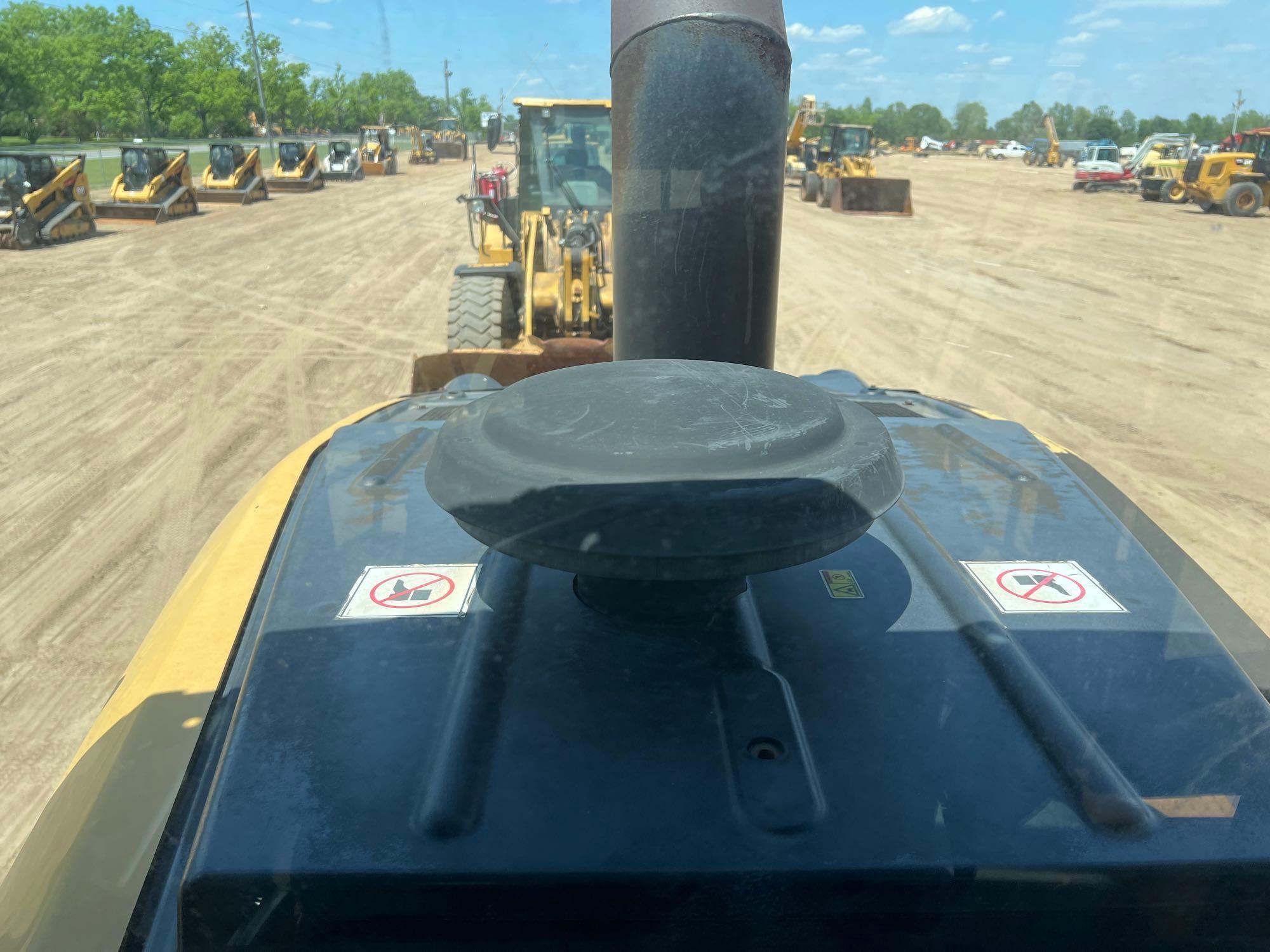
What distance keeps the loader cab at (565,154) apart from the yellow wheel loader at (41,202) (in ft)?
41.1

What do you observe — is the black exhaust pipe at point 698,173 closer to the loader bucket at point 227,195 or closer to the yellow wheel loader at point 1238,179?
the loader bucket at point 227,195

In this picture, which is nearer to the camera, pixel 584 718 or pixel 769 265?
pixel 584 718

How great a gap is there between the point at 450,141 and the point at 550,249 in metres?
46.5

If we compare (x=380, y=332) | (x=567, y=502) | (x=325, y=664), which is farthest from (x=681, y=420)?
(x=380, y=332)

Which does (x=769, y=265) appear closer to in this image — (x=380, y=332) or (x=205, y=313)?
(x=380, y=332)

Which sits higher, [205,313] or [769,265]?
[769,265]

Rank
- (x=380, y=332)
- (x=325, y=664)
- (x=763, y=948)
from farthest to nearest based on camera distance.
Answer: (x=380, y=332), (x=325, y=664), (x=763, y=948)

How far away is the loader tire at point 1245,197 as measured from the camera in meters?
24.1

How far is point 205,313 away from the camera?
11672 millimetres

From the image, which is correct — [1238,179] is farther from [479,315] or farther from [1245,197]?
[479,315]

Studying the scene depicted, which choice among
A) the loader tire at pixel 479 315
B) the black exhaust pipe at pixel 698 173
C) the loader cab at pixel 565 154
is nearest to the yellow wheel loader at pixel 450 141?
the loader cab at pixel 565 154

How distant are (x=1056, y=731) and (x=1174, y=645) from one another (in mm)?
389

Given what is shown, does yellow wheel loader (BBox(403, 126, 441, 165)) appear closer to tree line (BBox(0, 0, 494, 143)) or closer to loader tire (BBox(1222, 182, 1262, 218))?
tree line (BBox(0, 0, 494, 143))

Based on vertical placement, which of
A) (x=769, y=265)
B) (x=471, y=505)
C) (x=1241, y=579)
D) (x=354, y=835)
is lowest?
(x=1241, y=579)
